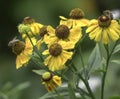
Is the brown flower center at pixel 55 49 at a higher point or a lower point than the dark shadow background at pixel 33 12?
lower

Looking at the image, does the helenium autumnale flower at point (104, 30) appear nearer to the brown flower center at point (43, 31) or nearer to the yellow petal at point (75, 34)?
the yellow petal at point (75, 34)

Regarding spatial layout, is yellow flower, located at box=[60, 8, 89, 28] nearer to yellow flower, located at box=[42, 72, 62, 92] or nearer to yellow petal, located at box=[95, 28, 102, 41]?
yellow petal, located at box=[95, 28, 102, 41]

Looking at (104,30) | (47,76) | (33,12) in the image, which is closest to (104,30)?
(104,30)

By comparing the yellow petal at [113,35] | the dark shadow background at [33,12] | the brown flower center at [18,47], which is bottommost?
the yellow petal at [113,35]

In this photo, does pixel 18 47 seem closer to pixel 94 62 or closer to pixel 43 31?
pixel 43 31

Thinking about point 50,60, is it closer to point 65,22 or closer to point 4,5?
point 65,22

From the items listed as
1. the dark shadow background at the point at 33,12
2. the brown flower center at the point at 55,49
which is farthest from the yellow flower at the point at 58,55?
the dark shadow background at the point at 33,12
